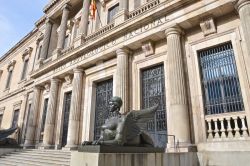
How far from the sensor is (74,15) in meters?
18.9

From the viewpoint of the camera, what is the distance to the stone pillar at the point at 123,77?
33.2 feet

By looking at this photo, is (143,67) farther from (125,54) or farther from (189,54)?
(189,54)

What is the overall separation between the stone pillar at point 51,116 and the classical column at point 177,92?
8870 mm

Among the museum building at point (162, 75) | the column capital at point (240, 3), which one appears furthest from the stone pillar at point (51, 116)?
the column capital at point (240, 3)

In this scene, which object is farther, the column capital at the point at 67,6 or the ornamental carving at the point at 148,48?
the column capital at the point at 67,6

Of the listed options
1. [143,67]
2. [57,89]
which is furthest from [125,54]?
[57,89]

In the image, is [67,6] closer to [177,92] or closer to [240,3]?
[177,92]

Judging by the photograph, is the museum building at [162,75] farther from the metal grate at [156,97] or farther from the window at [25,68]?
the window at [25,68]

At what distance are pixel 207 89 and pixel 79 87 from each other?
7.76 meters

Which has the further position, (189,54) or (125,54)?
(125,54)

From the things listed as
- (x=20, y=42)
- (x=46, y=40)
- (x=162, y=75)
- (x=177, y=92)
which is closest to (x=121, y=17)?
(x=162, y=75)

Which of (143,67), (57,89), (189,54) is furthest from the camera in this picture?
(57,89)

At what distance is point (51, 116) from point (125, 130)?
10757 millimetres

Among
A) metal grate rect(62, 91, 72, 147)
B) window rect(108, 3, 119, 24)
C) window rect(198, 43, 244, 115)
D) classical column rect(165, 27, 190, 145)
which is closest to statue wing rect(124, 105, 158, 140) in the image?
classical column rect(165, 27, 190, 145)
